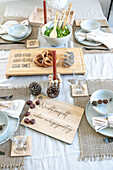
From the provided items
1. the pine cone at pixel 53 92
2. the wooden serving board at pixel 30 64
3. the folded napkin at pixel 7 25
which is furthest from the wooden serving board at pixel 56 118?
the folded napkin at pixel 7 25

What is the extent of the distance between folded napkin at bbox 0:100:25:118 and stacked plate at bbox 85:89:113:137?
33 centimetres

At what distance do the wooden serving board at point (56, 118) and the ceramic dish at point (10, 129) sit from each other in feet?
0.12

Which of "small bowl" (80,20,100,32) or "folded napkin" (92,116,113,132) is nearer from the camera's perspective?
"folded napkin" (92,116,113,132)

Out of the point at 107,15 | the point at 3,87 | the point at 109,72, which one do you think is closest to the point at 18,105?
the point at 3,87

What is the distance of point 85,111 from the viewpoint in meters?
0.88

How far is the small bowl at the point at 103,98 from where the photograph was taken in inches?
34.1

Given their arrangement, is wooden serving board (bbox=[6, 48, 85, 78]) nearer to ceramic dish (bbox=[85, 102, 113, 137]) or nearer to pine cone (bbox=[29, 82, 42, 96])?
pine cone (bbox=[29, 82, 42, 96])

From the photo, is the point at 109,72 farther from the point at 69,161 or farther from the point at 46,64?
the point at 69,161

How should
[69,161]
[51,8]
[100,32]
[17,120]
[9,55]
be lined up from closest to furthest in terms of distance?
[69,161] → [17,120] → [9,55] → [100,32] → [51,8]

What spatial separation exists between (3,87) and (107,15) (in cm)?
164

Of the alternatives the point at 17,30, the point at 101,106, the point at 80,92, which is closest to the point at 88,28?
the point at 17,30

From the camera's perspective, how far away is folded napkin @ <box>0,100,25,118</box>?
0.86 metres

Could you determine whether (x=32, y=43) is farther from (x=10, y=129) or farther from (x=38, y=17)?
(x=10, y=129)

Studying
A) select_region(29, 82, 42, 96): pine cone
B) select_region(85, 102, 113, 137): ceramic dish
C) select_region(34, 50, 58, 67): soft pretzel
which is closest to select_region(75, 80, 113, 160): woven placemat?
select_region(85, 102, 113, 137): ceramic dish
